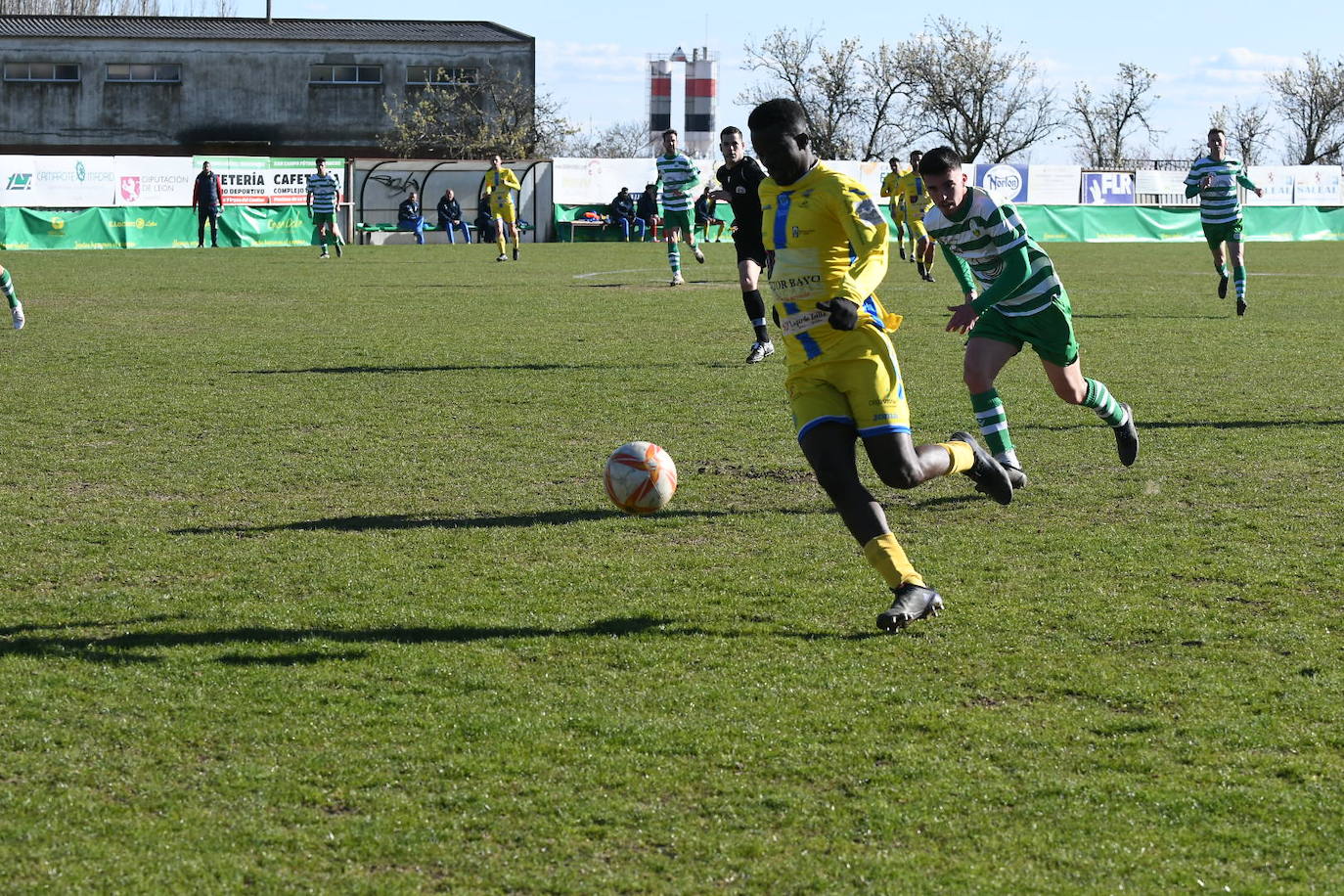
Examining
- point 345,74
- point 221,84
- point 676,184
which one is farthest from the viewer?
point 345,74

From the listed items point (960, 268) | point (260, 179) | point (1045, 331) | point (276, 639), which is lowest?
point (276, 639)

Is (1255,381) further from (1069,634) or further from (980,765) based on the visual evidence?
(980,765)

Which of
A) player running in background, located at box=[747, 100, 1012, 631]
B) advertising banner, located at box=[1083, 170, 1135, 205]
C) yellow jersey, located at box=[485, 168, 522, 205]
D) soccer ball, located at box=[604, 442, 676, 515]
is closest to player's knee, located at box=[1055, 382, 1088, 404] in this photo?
soccer ball, located at box=[604, 442, 676, 515]

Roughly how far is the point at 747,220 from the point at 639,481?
287 inches

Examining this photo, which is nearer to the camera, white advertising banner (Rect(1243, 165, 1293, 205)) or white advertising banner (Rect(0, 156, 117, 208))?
white advertising banner (Rect(0, 156, 117, 208))

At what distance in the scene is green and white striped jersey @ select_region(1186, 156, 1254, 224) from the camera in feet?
63.8

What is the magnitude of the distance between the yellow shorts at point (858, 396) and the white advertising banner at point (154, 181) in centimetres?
3595

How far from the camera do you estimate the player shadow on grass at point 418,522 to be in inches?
293

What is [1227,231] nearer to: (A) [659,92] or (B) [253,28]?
(B) [253,28]

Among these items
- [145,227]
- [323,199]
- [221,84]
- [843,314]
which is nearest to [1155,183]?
[323,199]

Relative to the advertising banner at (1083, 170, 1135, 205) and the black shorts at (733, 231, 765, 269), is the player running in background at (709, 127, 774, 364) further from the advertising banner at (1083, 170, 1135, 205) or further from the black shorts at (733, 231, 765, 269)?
the advertising banner at (1083, 170, 1135, 205)

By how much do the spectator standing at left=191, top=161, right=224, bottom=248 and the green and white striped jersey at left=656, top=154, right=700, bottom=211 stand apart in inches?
665

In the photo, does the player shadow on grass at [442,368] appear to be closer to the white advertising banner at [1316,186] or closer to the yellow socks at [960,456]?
the yellow socks at [960,456]

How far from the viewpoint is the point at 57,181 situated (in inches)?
1474
